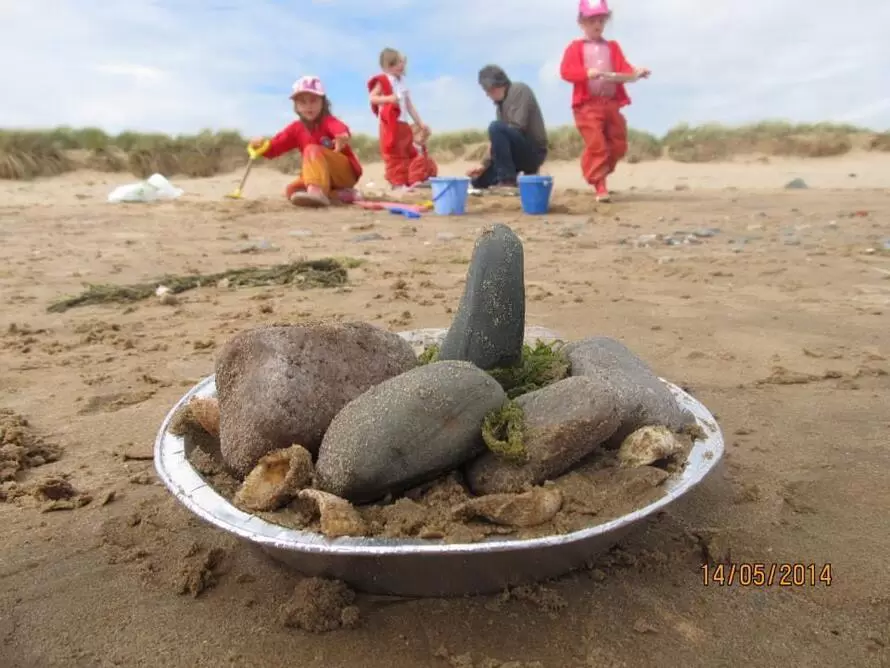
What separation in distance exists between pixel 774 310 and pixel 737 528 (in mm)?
2370

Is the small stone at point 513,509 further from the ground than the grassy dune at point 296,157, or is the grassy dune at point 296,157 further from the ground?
the grassy dune at point 296,157

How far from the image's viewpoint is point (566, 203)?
9641mm

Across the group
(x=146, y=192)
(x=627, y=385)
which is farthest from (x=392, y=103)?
(x=627, y=385)

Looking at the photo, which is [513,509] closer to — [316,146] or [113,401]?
[113,401]

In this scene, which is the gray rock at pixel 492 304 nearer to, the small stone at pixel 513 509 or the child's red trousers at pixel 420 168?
the small stone at pixel 513 509

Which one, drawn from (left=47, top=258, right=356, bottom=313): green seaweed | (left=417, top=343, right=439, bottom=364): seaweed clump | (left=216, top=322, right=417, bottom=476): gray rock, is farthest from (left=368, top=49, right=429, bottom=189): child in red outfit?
(left=216, top=322, right=417, bottom=476): gray rock

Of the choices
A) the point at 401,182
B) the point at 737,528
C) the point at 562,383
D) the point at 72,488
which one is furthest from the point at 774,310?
the point at 401,182

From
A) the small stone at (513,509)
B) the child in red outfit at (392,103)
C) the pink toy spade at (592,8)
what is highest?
the pink toy spade at (592,8)

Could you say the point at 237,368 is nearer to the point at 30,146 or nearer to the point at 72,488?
the point at 72,488

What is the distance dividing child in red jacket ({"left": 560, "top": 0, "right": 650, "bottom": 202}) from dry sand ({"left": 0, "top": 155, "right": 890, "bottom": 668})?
3.07 m

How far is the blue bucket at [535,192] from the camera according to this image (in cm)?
843

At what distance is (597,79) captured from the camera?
29.4 ft

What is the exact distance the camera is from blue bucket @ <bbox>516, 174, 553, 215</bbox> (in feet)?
27.7
